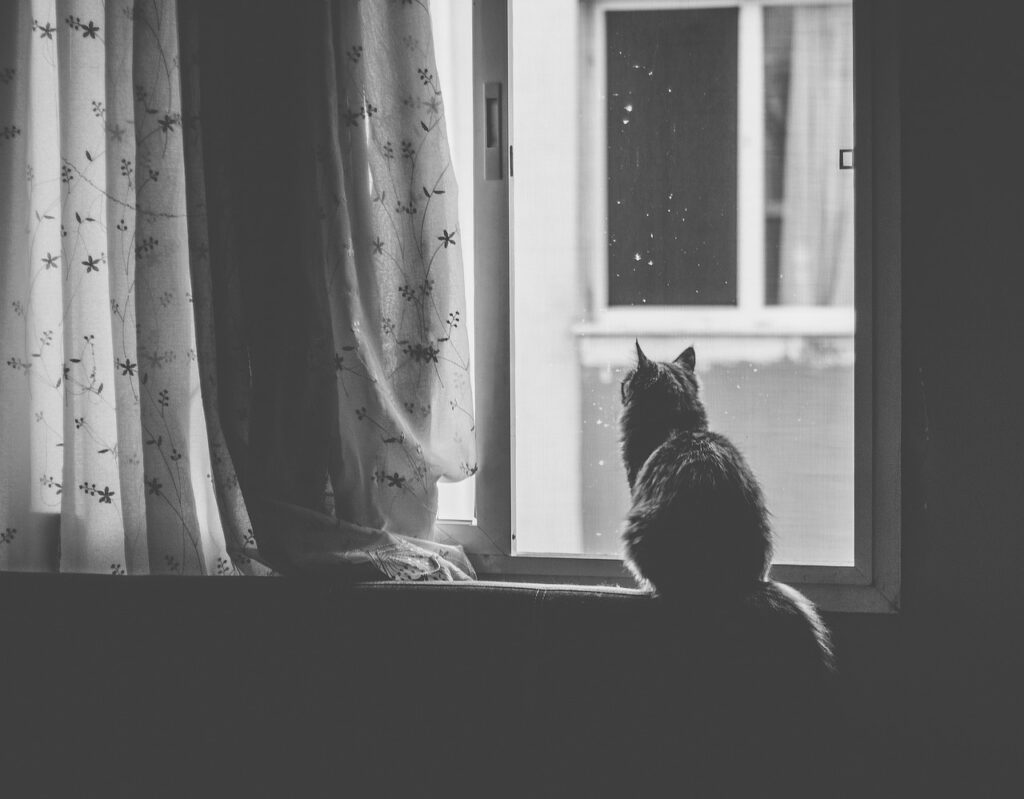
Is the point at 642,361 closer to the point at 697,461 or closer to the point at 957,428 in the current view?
the point at 697,461

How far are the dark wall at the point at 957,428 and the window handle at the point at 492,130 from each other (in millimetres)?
822

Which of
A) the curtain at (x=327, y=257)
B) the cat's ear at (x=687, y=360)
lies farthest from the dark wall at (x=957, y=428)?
the curtain at (x=327, y=257)

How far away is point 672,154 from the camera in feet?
5.53

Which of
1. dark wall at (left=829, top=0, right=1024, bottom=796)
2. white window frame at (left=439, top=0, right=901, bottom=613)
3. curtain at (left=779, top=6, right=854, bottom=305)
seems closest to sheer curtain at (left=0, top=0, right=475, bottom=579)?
white window frame at (left=439, top=0, right=901, bottom=613)

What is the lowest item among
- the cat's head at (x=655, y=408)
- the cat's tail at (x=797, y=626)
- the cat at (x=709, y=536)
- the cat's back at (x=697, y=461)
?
the cat's tail at (x=797, y=626)

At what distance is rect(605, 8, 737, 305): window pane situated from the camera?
167 cm

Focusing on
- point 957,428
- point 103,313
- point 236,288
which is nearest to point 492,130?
point 236,288

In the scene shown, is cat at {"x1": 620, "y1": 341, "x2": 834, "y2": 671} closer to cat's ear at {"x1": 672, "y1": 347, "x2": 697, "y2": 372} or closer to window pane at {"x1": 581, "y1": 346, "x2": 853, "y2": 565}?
cat's ear at {"x1": 672, "y1": 347, "x2": 697, "y2": 372}

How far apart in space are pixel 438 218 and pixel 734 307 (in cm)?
65

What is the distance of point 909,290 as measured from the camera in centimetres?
159

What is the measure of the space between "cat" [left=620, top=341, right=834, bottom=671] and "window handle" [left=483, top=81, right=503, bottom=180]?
751 mm

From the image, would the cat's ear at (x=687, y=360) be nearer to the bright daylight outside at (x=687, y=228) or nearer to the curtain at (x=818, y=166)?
the bright daylight outside at (x=687, y=228)

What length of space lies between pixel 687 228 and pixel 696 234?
2 centimetres

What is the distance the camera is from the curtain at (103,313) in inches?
64.7
